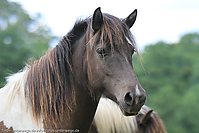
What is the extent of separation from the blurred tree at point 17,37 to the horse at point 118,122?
9535 millimetres

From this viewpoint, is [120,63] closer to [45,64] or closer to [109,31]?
[109,31]

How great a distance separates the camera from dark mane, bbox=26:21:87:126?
2.65 m

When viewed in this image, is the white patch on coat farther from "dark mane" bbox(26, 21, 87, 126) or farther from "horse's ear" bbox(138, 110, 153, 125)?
"horse's ear" bbox(138, 110, 153, 125)

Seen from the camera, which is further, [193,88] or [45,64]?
[193,88]

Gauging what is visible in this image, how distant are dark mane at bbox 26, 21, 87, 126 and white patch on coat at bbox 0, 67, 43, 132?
0.08m

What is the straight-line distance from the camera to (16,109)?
260 cm

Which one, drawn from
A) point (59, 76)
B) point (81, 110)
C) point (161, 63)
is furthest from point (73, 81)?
point (161, 63)

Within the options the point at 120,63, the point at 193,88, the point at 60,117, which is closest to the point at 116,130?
the point at 60,117

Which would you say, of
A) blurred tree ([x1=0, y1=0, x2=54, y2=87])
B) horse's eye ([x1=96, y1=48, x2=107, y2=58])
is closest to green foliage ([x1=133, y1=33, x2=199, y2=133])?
blurred tree ([x1=0, y1=0, x2=54, y2=87])

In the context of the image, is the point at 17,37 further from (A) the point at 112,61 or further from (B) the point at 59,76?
(A) the point at 112,61

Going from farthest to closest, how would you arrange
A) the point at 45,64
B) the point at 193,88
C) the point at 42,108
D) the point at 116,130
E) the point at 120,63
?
the point at 193,88 → the point at 116,130 → the point at 45,64 → the point at 42,108 → the point at 120,63

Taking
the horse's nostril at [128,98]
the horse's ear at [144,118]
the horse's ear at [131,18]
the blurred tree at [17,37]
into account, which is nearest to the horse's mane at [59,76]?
the horse's ear at [131,18]

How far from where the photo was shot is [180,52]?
34.8 metres

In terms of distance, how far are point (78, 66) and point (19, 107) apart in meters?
0.92
